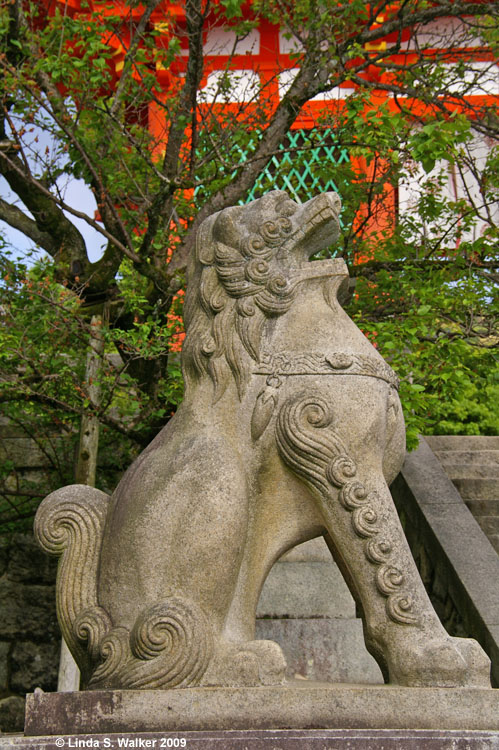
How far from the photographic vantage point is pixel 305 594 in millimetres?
4512

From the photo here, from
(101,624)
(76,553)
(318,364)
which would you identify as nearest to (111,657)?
(101,624)

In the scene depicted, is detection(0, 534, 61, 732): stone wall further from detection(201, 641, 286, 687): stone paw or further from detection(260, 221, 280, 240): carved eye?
detection(260, 221, 280, 240): carved eye

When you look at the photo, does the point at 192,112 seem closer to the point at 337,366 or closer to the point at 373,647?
the point at 337,366

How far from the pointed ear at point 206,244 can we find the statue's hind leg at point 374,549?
1.95ft

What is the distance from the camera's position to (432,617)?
2498mm

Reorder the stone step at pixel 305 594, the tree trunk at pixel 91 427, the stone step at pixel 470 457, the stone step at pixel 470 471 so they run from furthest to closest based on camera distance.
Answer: the stone step at pixel 470 457, the stone step at pixel 470 471, the tree trunk at pixel 91 427, the stone step at pixel 305 594

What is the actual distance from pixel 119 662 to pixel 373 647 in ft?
2.41

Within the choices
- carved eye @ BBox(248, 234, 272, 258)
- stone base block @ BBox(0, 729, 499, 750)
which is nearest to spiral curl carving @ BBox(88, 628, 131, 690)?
stone base block @ BBox(0, 729, 499, 750)

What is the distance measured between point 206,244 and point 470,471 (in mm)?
4244

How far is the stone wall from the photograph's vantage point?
6.09 m

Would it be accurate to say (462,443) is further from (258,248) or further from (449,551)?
(258,248)

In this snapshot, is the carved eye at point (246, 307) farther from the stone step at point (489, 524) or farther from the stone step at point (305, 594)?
the stone step at point (489, 524)

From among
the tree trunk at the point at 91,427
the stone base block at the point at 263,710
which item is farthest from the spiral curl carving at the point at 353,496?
the tree trunk at the point at 91,427

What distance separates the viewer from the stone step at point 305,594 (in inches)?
175
